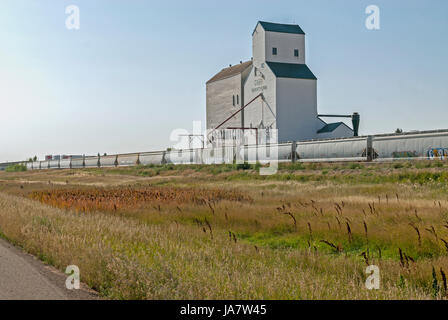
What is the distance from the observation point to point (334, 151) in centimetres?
3647

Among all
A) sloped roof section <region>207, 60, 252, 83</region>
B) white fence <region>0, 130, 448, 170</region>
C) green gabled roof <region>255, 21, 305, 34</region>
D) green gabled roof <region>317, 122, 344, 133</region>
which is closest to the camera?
white fence <region>0, 130, 448, 170</region>

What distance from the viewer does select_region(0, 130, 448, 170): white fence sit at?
97.2 ft

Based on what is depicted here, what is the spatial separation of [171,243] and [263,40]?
47722 millimetres

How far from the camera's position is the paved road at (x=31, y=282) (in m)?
5.98

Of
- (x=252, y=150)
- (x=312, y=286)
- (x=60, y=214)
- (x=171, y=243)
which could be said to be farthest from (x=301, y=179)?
(x=312, y=286)

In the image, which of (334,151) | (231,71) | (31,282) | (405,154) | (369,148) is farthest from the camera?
(231,71)

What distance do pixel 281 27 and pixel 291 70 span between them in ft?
18.4

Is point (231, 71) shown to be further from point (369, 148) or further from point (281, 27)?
point (369, 148)

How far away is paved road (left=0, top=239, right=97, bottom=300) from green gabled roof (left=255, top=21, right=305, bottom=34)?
49.1 metres

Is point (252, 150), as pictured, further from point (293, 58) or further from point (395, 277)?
point (395, 277)

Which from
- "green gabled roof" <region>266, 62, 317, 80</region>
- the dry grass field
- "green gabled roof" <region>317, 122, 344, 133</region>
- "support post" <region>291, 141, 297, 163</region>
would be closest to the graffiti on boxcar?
"support post" <region>291, 141, 297, 163</region>

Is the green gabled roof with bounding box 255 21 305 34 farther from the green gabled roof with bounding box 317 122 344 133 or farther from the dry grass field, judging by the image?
the dry grass field

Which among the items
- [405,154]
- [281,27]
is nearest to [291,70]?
[281,27]

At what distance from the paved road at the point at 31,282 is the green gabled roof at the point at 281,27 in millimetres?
49146
